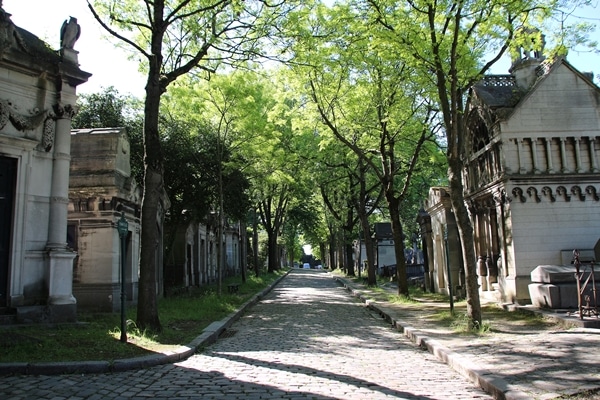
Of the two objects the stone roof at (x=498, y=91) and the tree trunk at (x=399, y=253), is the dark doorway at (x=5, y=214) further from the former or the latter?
the stone roof at (x=498, y=91)

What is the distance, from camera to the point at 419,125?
18266 mm

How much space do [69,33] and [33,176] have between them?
3.71 m

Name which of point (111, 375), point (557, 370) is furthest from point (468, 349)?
point (111, 375)

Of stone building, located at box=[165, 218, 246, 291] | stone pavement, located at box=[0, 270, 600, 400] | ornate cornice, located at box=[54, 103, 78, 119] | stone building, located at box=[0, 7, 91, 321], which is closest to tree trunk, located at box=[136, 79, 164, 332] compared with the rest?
stone pavement, located at box=[0, 270, 600, 400]

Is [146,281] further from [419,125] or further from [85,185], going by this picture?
[419,125]

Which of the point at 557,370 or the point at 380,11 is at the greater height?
the point at 380,11

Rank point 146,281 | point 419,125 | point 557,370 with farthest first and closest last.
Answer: point 419,125 → point 146,281 → point 557,370

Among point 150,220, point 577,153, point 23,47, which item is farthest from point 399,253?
point 23,47

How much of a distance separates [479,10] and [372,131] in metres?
8.74

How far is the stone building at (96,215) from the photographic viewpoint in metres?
14.7

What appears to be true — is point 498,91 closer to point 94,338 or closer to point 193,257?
point 94,338

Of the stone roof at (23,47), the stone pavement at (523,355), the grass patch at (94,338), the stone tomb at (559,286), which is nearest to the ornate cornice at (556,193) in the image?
the stone tomb at (559,286)

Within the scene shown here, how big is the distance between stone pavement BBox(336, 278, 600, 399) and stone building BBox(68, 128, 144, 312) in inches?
333

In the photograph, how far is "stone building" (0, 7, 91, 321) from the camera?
1044 centimetres
